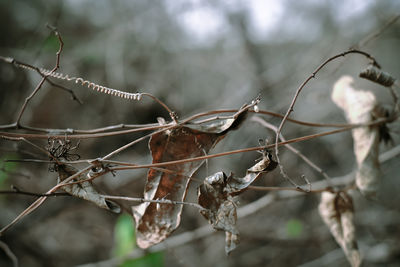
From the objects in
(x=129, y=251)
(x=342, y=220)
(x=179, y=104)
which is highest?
(x=179, y=104)

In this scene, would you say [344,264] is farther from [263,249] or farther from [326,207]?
[326,207]

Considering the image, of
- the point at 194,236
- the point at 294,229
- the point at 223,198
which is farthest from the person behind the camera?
the point at 294,229

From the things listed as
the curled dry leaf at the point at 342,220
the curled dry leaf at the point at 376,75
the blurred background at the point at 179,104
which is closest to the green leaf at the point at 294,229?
the blurred background at the point at 179,104

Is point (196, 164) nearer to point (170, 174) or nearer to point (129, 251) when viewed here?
point (170, 174)

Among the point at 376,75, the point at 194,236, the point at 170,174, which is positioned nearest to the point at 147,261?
the point at 194,236

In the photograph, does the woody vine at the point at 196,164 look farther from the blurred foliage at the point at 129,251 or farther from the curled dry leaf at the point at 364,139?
the blurred foliage at the point at 129,251

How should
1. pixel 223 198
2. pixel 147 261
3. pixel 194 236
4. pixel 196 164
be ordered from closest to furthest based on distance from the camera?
pixel 223 198 → pixel 196 164 → pixel 147 261 → pixel 194 236
